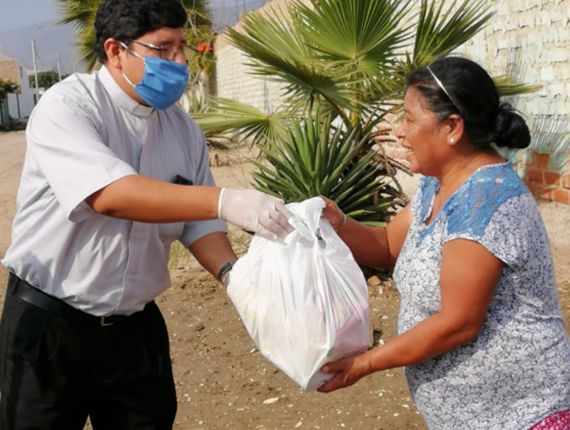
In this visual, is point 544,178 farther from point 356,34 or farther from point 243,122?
point 243,122

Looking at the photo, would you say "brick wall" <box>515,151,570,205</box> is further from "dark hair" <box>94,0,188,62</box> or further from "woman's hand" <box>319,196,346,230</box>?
"dark hair" <box>94,0,188,62</box>

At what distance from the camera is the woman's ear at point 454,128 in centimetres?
190

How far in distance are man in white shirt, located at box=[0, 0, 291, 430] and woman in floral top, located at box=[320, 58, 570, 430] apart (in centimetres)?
43

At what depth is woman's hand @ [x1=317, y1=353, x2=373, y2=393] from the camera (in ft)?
6.42

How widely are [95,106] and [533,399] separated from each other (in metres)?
1.48

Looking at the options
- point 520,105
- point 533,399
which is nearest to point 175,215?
point 533,399

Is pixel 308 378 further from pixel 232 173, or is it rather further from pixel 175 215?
pixel 232 173

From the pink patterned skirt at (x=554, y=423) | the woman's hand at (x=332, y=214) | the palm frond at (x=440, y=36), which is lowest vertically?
the pink patterned skirt at (x=554, y=423)

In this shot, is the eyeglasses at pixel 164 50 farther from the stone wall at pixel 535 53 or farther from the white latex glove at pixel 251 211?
the stone wall at pixel 535 53

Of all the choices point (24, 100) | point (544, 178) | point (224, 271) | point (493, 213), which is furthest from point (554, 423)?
point (24, 100)

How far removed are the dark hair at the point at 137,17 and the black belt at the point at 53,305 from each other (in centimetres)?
83

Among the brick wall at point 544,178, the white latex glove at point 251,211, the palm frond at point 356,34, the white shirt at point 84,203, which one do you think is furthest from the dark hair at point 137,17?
the brick wall at point 544,178

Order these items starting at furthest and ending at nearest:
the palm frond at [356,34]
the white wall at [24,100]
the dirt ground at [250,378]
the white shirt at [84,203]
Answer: the white wall at [24,100] → the palm frond at [356,34] → the dirt ground at [250,378] → the white shirt at [84,203]

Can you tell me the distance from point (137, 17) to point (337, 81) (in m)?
3.02
